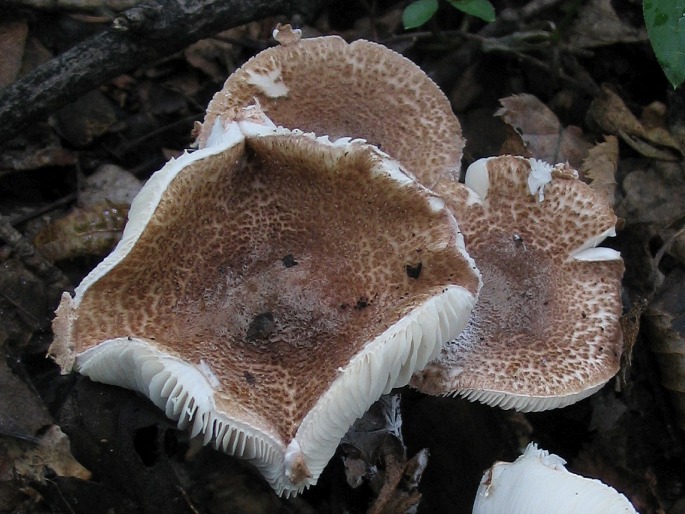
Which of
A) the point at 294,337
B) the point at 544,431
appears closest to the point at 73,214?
the point at 294,337

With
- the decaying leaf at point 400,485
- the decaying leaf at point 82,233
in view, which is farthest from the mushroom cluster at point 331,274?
the decaying leaf at point 82,233

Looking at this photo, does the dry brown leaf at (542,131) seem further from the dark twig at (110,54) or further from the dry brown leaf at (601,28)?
the dark twig at (110,54)

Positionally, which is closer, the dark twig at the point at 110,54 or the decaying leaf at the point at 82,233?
the dark twig at the point at 110,54

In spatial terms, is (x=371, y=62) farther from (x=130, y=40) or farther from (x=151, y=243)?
(x=151, y=243)

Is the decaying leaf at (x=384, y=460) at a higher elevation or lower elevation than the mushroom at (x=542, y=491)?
lower

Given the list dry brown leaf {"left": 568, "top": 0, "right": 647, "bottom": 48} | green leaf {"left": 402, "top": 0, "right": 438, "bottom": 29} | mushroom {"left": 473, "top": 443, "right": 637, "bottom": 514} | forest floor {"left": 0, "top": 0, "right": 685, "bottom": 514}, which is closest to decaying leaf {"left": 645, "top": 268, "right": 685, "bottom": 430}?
forest floor {"left": 0, "top": 0, "right": 685, "bottom": 514}

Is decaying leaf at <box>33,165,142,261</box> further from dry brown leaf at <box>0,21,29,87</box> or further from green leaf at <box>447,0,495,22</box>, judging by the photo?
green leaf at <box>447,0,495,22</box>

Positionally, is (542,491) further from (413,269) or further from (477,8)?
(477,8)

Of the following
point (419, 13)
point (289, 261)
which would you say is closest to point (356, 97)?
point (419, 13)

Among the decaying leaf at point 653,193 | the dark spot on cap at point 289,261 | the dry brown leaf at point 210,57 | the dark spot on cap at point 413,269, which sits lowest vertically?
the decaying leaf at point 653,193
